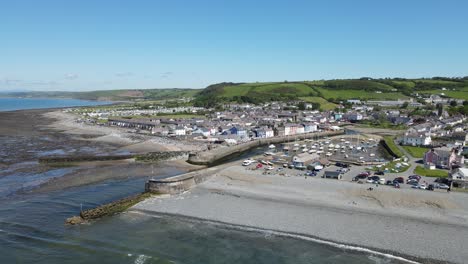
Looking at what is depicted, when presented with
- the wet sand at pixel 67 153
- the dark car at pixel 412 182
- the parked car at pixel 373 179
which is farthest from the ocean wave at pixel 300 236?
the wet sand at pixel 67 153

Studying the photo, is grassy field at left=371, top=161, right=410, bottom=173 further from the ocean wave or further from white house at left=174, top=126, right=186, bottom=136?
white house at left=174, top=126, right=186, bottom=136

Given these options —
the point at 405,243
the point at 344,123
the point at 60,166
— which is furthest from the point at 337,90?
the point at 405,243

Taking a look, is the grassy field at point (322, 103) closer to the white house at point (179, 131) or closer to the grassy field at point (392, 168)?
the white house at point (179, 131)

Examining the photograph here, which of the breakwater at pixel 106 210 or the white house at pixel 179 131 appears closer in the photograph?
the breakwater at pixel 106 210

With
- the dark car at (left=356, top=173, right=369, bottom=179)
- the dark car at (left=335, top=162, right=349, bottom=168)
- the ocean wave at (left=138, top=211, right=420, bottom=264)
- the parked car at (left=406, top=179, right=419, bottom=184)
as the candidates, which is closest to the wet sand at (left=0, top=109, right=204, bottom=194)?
the ocean wave at (left=138, top=211, right=420, bottom=264)

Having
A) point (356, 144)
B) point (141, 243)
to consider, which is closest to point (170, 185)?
point (141, 243)

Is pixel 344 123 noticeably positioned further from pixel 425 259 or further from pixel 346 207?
pixel 425 259

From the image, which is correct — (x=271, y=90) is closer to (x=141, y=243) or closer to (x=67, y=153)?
(x=67, y=153)
